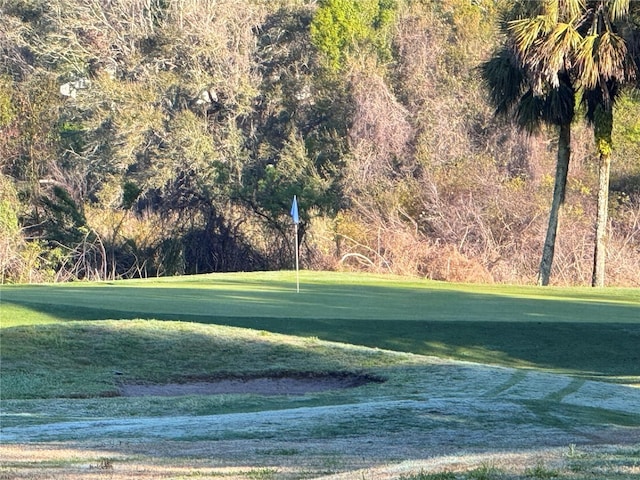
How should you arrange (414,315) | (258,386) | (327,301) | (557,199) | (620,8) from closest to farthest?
(258,386) < (414,315) < (327,301) < (620,8) < (557,199)

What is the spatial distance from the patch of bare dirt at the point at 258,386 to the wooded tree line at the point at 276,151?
1803 cm

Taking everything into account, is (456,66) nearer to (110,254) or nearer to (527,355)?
(110,254)

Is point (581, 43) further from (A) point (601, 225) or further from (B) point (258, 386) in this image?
(B) point (258, 386)

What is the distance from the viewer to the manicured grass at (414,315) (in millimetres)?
17516

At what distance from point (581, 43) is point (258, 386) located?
50.6 feet

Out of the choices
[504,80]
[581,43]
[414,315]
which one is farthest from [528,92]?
[414,315]

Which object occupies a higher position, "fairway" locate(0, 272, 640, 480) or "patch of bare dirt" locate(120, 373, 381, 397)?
"fairway" locate(0, 272, 640, 480)

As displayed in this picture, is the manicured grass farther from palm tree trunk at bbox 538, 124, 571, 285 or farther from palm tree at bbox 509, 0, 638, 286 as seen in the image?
palm tree at bbox 509, 0, 638, 286

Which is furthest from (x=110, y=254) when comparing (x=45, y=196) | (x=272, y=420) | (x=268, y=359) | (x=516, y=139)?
→ (x=272, y=420)

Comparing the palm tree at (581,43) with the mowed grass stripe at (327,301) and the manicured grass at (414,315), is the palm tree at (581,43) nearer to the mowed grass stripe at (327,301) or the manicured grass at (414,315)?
the mowed grass stripe at (327,301)

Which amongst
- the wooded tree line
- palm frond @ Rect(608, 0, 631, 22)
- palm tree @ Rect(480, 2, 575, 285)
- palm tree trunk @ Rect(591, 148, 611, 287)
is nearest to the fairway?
palm tree trunk @ Rect(591, 148, 611, 287)

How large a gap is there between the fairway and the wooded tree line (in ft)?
43.1

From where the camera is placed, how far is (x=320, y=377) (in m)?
16.0

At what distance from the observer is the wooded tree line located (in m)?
38.1
